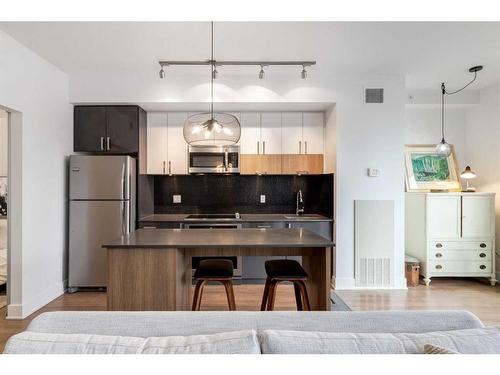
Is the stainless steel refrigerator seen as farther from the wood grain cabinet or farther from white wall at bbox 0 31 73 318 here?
the wood grain cabinet

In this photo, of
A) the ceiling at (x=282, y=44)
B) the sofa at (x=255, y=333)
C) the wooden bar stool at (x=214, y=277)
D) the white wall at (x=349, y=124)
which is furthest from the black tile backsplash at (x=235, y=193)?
the sofa at (x=255, y=333)

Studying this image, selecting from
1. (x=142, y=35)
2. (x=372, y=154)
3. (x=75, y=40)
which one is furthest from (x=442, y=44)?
(x=75, y=40)

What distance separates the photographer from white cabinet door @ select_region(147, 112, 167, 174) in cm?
448

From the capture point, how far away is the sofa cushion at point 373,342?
104 centimetres

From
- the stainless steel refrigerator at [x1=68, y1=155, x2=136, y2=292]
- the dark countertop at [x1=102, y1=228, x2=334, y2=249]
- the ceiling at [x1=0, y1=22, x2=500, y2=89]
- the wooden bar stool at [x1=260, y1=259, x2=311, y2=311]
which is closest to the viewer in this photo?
the dark countertop at [x1=102, y1=228, x2=334, y2=249]

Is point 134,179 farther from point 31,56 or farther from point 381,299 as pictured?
point 381,299

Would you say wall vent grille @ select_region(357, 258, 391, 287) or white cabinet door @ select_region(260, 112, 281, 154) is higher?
white cabinet door @ select_region(260, 112, 281, 154)

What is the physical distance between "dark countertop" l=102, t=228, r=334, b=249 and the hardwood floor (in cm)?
97

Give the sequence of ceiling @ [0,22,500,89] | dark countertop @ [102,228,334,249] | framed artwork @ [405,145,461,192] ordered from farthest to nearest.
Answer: framed artwork @ [405,145,461,192]
ceiling @ [0,22,500,89]
dark countertop @ [102,228,334,249]

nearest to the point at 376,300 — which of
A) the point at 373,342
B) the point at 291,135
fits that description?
the point at 291,135

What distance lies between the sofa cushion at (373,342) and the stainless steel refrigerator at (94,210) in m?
3.27

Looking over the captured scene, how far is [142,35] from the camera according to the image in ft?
10.0

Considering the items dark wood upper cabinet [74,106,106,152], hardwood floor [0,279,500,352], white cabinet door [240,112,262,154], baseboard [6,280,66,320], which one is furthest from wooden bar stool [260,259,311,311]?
dark wood upper cabinet [74,106,106,152]

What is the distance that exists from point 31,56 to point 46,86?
34 centimetres
